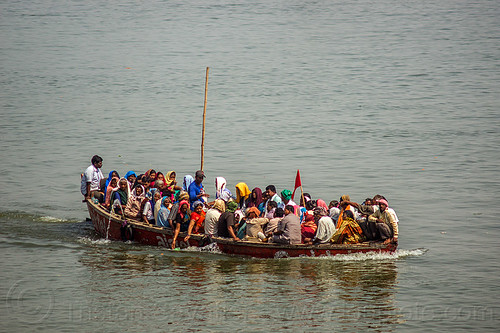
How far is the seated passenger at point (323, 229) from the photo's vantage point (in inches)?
623

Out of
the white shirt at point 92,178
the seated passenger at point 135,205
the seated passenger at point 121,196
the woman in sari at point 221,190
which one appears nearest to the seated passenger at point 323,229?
the woman in sari at point 221,190

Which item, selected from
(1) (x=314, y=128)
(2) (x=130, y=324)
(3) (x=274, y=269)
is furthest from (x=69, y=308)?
(1) (x=314, y=128)

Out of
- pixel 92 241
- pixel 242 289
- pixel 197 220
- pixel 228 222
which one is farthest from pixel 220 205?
pixel 92 241

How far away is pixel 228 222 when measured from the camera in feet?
53.4

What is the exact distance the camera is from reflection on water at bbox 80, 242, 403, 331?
13664 millimetres

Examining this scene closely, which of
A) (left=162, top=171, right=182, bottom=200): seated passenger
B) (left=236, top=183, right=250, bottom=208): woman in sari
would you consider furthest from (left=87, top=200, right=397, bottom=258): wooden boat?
(left=236, top=183, right=250, bottom=208): woman in sari

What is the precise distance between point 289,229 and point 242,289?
1.73m

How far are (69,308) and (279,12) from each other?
50691mm

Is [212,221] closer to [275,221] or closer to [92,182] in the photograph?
[275,221]

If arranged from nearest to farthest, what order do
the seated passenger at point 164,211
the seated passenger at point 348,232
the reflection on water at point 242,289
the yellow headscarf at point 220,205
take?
1. the reflection on water at point 242,289
2. the seated passenger at point 348,232
3. the yellow headscarf at point 220,205
4. the seated passenger at point 164,211

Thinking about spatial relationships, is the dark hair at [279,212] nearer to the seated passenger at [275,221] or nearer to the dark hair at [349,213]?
the seated passenger at [275,221]

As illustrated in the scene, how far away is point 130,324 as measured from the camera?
43.7ft

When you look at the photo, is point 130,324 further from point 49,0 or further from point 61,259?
point 49,0

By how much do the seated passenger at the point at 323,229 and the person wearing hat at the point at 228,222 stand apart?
1.81 m
